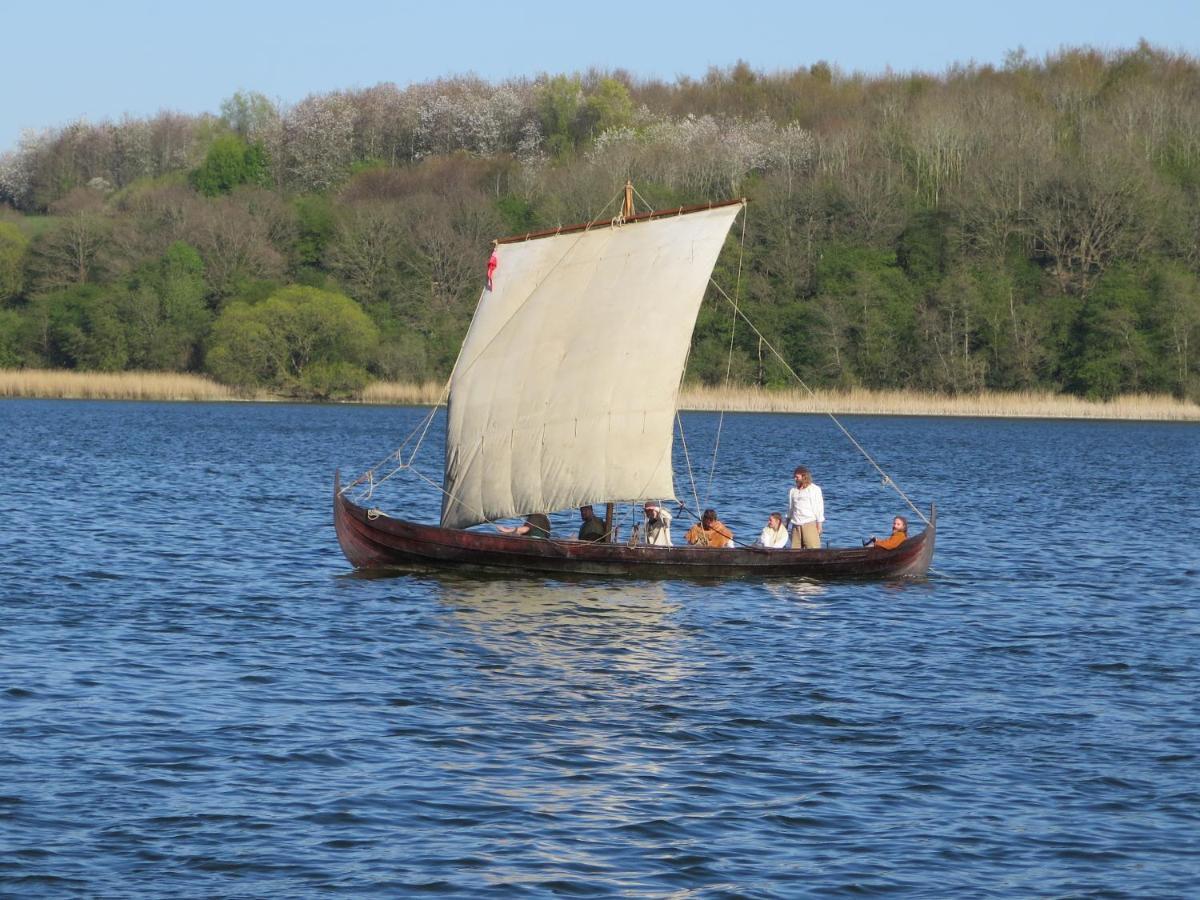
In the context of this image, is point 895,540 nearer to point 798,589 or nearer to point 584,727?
point 798,589

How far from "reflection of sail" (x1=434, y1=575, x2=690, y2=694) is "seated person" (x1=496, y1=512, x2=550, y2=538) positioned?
1.18 m

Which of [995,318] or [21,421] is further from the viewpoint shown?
[995,318]

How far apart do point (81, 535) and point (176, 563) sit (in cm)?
509

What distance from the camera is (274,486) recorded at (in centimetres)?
4975

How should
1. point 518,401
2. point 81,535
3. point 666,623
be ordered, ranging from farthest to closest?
1. point 81,535
2. point 518,401
3. point 666,623

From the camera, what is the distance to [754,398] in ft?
297

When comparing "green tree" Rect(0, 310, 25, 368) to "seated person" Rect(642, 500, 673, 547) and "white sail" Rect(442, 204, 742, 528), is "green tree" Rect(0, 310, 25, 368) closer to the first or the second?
"white sail" Rect(442, 204, 742, 528)

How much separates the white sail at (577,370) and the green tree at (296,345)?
246ft

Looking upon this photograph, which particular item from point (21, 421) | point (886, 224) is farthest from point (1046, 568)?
point (886, 224)

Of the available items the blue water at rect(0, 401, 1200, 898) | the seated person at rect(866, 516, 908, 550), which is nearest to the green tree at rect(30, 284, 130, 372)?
the blue water at rect(0, 401, 1200, 898)

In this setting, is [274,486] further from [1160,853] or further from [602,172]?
[602,172]

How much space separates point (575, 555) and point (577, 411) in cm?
277

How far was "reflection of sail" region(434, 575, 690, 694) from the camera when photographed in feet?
69.7

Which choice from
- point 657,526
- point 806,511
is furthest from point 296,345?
point 806,511
